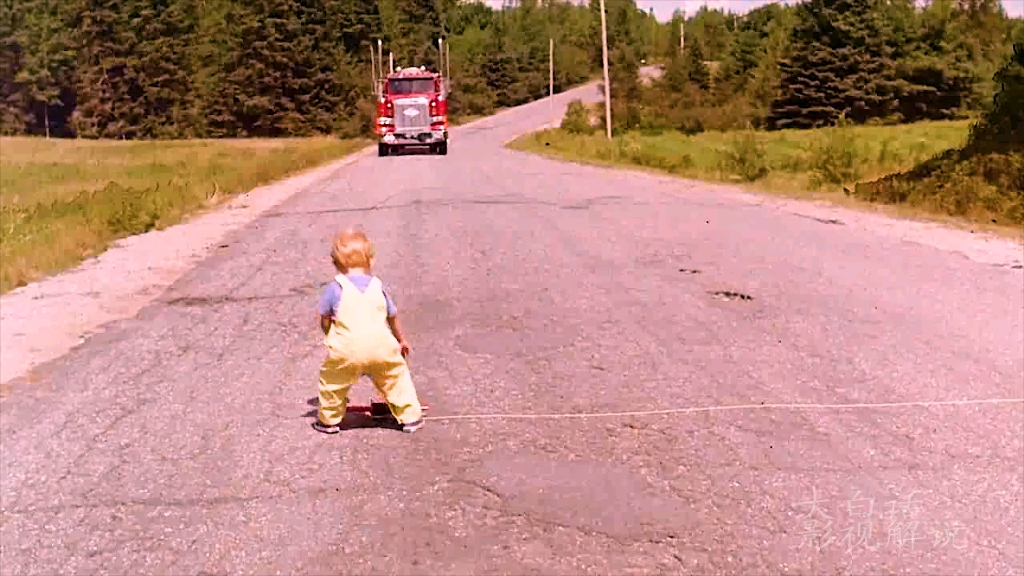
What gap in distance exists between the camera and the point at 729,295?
9.87 meters

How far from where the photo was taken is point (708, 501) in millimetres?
5266

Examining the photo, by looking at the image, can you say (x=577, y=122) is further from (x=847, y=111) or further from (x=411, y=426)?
(x=411, y=426)

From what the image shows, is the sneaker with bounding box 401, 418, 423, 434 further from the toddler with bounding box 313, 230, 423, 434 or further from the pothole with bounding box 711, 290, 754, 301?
the pothole with bounding box 711, 290, 754, 301

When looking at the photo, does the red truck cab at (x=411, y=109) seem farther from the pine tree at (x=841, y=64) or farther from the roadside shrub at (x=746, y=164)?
the pine tree at (x=841, y=64)

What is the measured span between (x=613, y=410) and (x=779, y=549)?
190cm

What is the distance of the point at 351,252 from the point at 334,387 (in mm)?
822

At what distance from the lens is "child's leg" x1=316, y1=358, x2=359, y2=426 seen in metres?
5.27

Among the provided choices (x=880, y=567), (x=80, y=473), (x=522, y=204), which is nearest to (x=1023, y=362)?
(x=880, y=567)

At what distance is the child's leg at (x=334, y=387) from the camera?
17.3ft

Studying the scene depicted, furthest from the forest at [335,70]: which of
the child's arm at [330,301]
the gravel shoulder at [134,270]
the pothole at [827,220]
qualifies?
the child's arm at [330,301]

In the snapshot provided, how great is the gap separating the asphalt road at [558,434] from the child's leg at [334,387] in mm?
197

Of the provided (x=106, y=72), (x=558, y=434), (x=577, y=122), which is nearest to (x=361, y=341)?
(x=558, y=434)

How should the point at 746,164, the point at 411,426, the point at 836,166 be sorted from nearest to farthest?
the point at 411,426 → the point at 836,166 → the point at 746,164

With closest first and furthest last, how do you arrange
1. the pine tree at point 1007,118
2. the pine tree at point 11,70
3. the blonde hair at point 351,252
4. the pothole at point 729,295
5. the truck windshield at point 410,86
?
the blonde hair at point 351,252 < the pothole at point 729,295 < the pine tree at point 1007,118 < the truck windshield at point 410,86 < the pine tree at point 11,70
